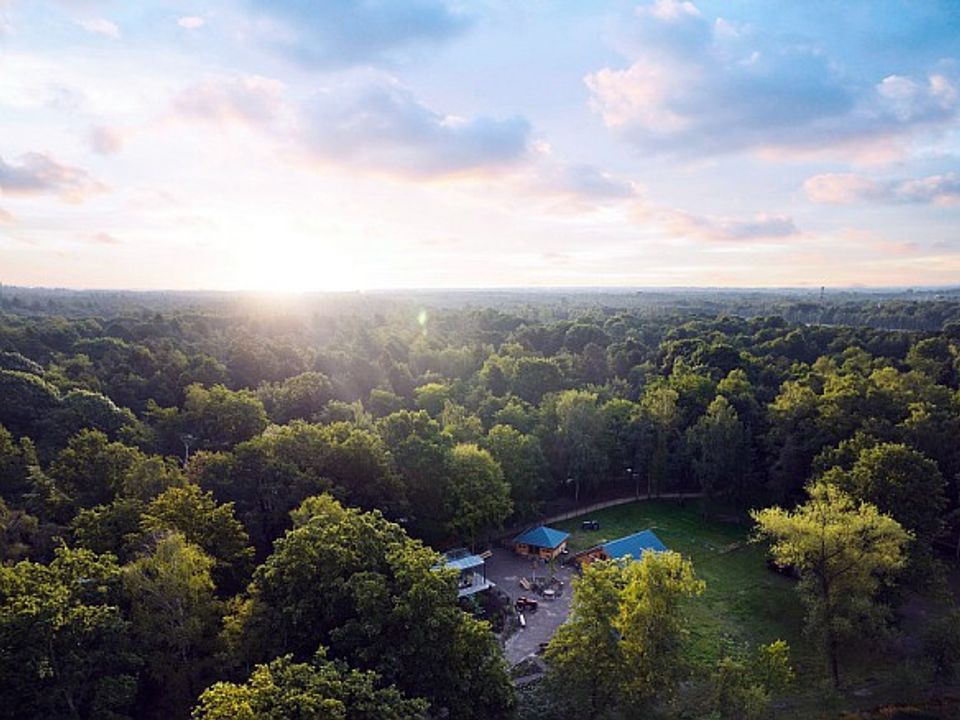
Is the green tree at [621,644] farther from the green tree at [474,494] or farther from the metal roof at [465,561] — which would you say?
the green tree at [474,494]

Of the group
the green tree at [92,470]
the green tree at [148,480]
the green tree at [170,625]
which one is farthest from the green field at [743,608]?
the green tree at [92,470]

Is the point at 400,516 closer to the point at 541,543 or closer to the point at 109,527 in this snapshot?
the point at 541,543

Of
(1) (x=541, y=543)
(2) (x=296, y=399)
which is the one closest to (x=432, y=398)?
(2) (x=296, y=399)

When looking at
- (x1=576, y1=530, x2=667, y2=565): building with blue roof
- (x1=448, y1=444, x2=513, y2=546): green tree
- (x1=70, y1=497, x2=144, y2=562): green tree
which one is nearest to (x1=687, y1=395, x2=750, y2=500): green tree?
(x1=576, y1=530, x2=667, y2=565): building with blue roof

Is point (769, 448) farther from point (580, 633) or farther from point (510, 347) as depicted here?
point (510, 347)

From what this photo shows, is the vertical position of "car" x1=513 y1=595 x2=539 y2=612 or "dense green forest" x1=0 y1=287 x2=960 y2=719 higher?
"dense green forest" x1=0 y1=287 x2=960 y2=719

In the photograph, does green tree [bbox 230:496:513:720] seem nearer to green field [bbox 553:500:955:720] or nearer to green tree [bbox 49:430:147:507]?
green field [bbox 553:500:955:720]
